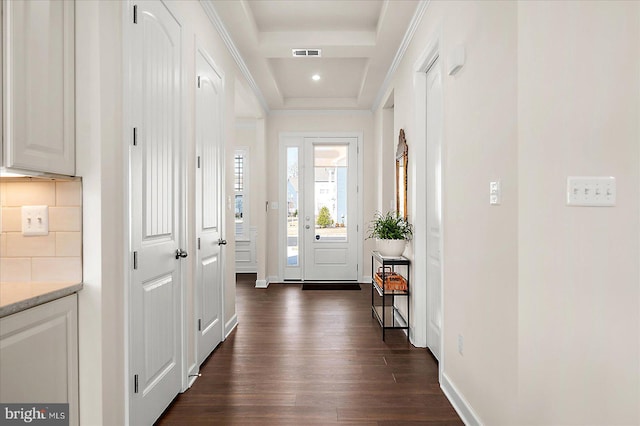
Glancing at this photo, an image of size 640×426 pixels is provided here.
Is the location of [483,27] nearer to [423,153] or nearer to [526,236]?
[526,236]

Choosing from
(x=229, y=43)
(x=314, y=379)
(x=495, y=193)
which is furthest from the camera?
(x=229, y=43)

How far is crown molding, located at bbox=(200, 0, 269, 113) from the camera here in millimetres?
2990

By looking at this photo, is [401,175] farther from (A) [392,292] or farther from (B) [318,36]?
(B) [318,36]

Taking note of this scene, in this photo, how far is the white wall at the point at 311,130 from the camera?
617 centimetres

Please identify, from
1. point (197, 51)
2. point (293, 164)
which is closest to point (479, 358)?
point (197, 51)

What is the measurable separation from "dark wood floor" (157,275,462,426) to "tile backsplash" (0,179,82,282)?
1121 mm

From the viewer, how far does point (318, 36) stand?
3805mm

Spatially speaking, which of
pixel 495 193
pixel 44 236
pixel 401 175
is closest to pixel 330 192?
pixel 401 175

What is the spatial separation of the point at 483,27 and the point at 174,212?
6.64 feet

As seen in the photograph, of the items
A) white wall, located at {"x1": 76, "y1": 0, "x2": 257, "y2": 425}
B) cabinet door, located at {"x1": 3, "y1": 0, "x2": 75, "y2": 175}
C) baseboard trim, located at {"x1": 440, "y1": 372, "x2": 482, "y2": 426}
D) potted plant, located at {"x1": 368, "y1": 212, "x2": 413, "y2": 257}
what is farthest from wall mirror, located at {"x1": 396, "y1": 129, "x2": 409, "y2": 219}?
cabinet door, located at {"x1": 3, "y1": 0, "x2": 75, "y2": 175}

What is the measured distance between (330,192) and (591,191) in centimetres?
484

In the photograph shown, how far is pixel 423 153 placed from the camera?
10.8ft

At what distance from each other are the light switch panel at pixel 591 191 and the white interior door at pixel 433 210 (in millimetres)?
1429

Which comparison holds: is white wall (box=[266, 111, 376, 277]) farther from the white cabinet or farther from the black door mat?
the white cabinet
